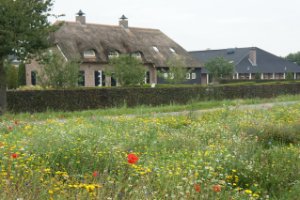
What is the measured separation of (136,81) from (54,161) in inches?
848

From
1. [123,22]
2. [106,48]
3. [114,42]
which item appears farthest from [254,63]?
[106,48]

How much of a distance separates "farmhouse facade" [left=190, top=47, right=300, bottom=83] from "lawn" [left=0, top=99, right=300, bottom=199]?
5416cm

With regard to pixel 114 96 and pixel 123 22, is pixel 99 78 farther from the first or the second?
pixel 114 96

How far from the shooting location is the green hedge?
707 inches

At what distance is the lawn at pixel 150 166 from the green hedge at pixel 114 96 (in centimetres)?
973

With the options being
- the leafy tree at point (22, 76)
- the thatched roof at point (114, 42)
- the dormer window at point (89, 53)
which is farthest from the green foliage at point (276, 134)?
the leafy tree at point (22, 76)

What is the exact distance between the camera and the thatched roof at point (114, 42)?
36.1 m

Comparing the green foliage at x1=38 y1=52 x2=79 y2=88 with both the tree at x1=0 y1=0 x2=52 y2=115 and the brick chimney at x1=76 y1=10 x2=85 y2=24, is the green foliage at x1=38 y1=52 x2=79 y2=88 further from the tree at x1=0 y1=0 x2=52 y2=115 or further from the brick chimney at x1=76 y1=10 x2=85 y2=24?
the brick chimney at x1=76 y1=10 x2=85 y2=24

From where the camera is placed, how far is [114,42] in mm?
38688

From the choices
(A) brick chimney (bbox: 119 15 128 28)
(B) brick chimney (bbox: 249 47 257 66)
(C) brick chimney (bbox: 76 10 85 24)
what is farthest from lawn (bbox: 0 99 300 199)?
(B) brick chimney (bbox: 249 47 257 66)

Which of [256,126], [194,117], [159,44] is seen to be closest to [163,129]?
[256,126]

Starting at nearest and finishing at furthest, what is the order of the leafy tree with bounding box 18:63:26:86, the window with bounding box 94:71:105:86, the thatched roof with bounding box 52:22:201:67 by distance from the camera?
the thatched roof with bounding box 52:22:201:67 < the window with bounding box 94:71:105:86 < the leafy tree with bounding box 18:63:26:86

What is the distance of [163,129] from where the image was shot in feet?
30.2

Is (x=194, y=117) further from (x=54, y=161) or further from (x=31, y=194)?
(x=31, y=194)
